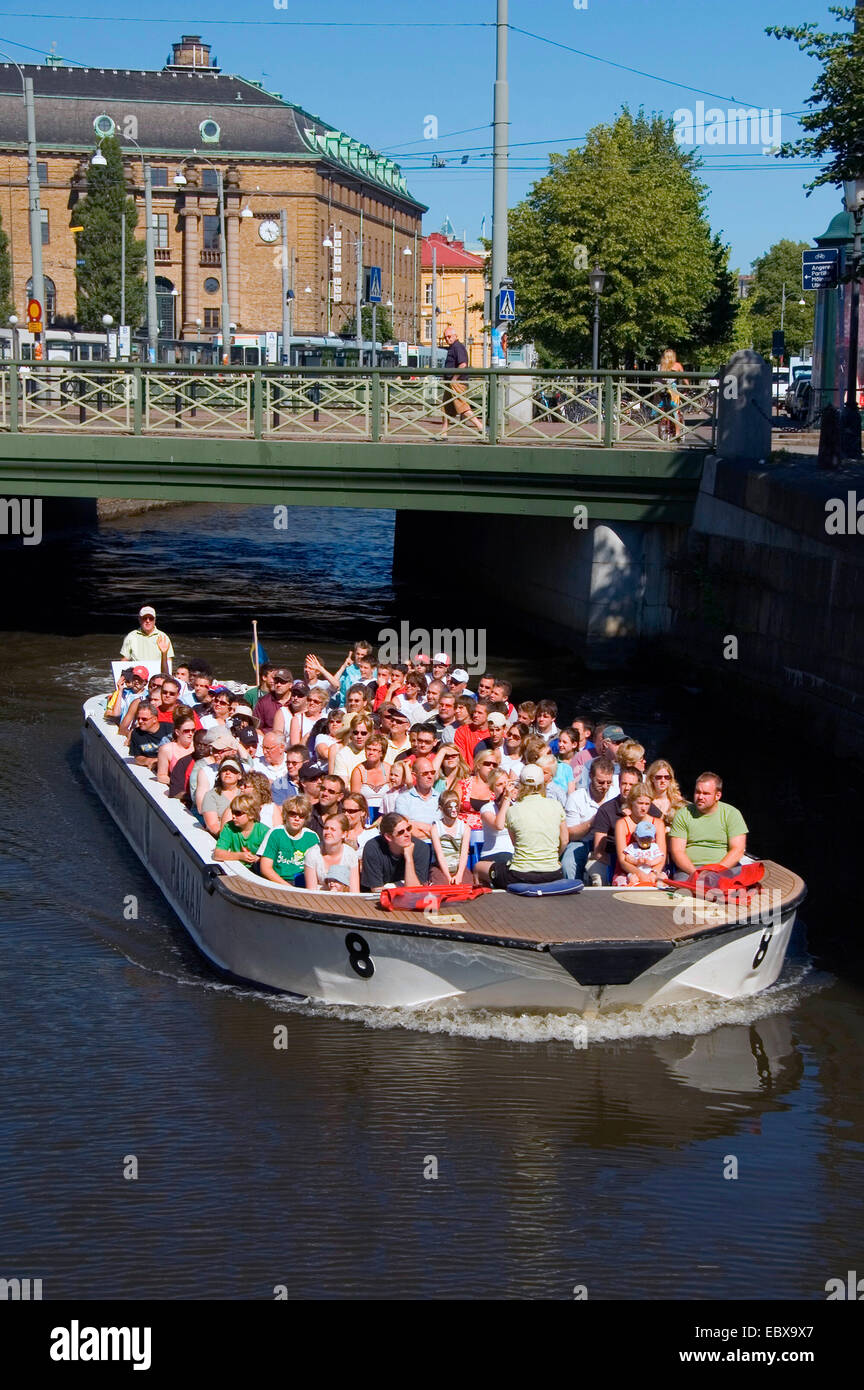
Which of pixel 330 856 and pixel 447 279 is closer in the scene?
pixel 330 856

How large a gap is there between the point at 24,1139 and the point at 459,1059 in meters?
2.67

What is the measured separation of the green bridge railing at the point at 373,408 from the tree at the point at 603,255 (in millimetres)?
14433

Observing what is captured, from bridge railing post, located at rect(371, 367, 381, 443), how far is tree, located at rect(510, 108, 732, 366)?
15067 millimetres

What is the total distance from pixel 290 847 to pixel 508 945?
205cm

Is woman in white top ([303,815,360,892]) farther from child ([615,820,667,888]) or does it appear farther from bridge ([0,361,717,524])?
bridge ([0,361,717,524])

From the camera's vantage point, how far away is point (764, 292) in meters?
116

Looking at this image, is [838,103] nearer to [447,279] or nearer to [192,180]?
[192,180]

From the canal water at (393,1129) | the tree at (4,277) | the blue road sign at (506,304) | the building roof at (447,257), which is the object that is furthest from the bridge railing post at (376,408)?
the building roof at (447,257)

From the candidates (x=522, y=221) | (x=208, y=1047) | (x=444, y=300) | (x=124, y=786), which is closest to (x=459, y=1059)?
(x=208, y=1047)

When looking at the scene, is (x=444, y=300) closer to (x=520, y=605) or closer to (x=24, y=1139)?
(x=520, y=605)

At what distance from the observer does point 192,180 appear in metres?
95.3

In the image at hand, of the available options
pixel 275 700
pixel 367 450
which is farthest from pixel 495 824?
pixel 367 450

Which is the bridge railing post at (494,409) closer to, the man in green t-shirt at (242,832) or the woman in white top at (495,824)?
the woman in white top at (495,824)

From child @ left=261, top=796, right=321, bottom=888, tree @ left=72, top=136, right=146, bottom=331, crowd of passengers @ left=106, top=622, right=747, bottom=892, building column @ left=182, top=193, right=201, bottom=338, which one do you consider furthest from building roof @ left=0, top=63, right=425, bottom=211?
child @ left=261, top=796, right=321, bottom=888
